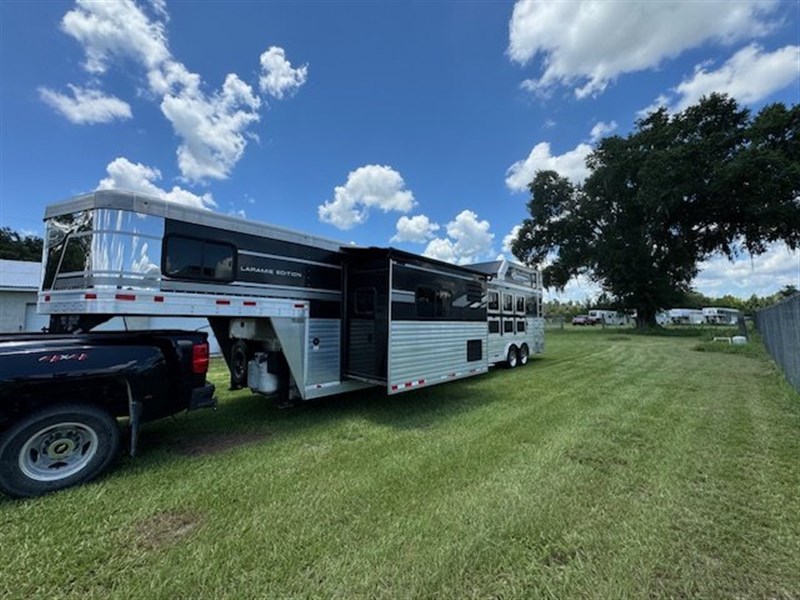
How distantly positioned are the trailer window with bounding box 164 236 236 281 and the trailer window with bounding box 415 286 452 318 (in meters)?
3.10

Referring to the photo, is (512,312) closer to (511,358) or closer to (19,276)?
(511,358)

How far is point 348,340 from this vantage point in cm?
667

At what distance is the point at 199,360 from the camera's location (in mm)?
4758

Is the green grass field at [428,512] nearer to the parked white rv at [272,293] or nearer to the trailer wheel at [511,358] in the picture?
the parked white rv at [272,293]

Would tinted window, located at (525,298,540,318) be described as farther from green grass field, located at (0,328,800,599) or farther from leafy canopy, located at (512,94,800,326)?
leafy canopy, located at (512,94,800,326)

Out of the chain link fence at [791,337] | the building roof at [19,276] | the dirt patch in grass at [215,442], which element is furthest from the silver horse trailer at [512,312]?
the building roof at [19,276]

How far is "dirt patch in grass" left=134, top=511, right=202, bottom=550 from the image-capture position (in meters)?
2.94

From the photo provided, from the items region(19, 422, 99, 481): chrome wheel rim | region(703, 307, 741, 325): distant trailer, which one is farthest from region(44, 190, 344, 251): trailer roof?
region(703, 307, 741, 325): distant trailer

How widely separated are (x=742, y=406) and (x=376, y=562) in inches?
303

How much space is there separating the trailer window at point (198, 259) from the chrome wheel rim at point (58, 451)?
186 centimetres

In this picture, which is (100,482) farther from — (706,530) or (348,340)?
(706,530)

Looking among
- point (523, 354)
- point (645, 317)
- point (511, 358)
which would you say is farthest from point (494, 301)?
point (645, 317)

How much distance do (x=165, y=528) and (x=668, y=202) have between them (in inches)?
1332

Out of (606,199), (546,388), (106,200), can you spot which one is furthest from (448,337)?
(606,199)
